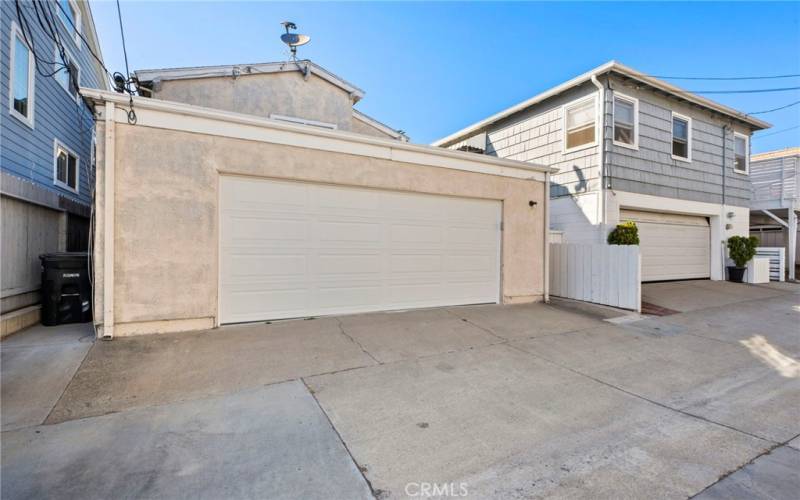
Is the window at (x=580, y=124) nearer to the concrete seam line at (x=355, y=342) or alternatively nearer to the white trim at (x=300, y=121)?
the white trim at (x=300, y=121)

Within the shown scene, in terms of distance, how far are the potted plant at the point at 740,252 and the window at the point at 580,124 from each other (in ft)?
20.4

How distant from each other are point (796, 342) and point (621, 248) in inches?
108

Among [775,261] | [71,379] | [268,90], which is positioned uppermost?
[268,90]

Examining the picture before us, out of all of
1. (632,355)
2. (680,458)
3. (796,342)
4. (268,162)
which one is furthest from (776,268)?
(268,162)

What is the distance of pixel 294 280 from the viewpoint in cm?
563

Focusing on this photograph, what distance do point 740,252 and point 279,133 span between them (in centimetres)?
1335

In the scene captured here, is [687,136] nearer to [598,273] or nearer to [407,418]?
[598,273]

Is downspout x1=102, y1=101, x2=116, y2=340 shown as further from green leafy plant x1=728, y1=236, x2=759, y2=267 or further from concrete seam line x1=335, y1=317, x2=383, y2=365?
green leafy plant x1=728, y1=236, x2=759, y2=267

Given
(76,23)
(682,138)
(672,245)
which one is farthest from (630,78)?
(76,23)

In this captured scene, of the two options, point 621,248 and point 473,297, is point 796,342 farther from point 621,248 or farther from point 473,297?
point 473,297

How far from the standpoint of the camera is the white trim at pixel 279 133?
472 cm

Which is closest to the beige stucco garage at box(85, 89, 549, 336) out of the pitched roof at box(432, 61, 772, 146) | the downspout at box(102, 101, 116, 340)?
the downspout at box(102, 101, 116, 340)

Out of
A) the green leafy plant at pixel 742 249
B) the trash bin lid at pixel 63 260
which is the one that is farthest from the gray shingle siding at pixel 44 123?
the green leafy plant at pixel 742 249

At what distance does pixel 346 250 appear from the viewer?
236 inches
